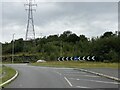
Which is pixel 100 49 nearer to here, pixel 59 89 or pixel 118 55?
pixel 118 55

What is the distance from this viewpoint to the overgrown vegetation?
74025 mm

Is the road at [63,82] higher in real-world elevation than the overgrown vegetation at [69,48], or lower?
lower

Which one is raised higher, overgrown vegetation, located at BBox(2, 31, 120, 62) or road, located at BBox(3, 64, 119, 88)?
overgrown vegetation, located at BBox(2, 31, 120, 62)

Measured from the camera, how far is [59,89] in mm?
18375

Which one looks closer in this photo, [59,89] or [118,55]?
[59,89]

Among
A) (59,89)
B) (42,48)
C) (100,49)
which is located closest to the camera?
(59,89)

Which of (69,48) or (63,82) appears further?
(69,48)

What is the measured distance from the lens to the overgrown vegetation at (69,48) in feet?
243

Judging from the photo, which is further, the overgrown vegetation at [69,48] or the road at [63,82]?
the overgrown vegetation at [69,48]

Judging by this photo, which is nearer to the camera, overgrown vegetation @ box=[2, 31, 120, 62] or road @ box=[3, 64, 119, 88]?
road @ box=[3, 64, 119, 88]

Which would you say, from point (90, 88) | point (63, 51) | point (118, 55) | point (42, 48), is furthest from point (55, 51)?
point (90, 88)

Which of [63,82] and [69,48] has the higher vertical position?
[69,48]

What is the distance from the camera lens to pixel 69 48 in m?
113

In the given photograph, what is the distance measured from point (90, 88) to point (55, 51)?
89175 mm
